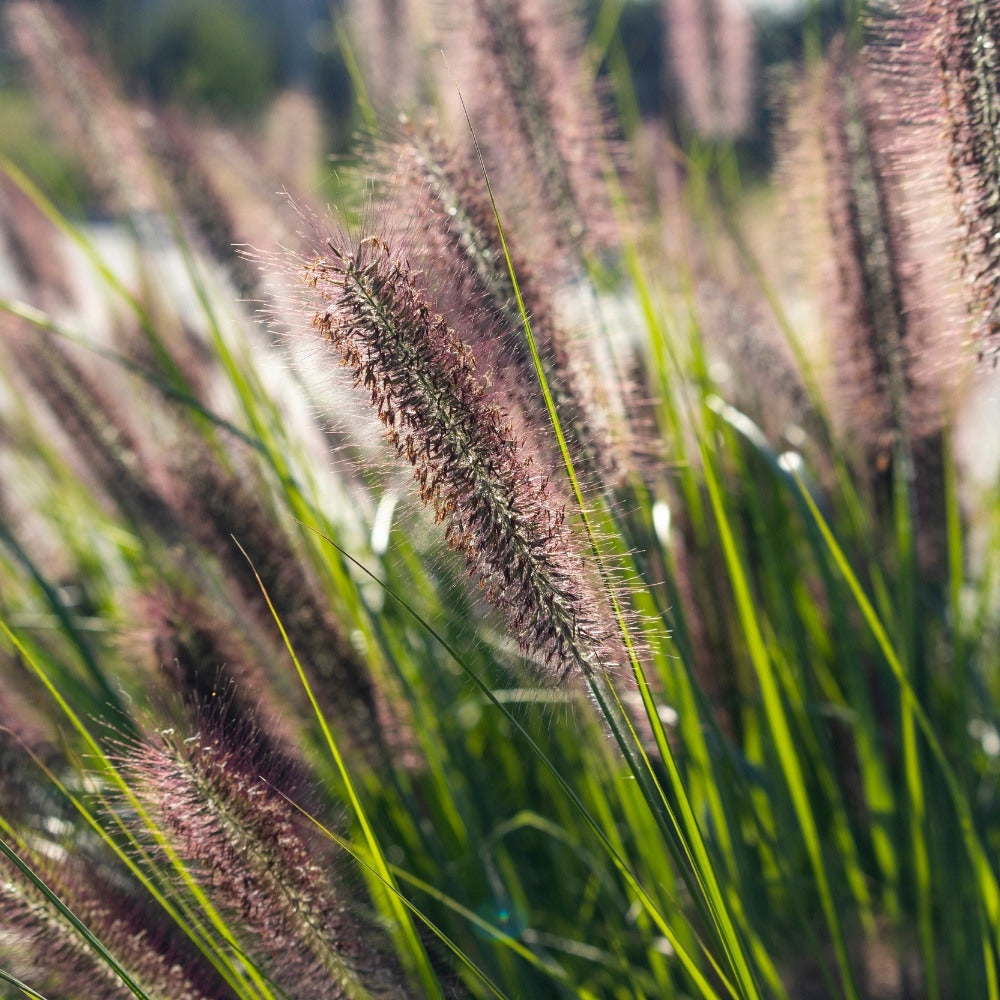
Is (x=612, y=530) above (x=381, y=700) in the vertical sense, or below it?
above

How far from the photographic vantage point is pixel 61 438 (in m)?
2.67

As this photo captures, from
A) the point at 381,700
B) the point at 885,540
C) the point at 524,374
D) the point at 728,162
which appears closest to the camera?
the point at 524,374

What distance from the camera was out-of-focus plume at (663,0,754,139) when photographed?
126 inches

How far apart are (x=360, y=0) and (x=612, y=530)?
2544 mm

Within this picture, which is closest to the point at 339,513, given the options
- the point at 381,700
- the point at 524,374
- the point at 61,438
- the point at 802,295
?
the point at 381,700

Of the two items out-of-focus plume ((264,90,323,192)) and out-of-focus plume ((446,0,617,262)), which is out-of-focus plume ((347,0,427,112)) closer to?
out-of-focus plume ((264,90,323,192))

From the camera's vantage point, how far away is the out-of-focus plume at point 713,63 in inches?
126

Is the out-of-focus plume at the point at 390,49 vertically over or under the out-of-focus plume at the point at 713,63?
over

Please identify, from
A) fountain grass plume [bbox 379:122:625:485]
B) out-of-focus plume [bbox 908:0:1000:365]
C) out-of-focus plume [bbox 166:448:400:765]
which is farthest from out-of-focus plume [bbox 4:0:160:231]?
out-of-focus plume [bbox 908:0:1000:365]

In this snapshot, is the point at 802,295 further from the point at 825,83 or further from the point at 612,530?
the point at 612,530

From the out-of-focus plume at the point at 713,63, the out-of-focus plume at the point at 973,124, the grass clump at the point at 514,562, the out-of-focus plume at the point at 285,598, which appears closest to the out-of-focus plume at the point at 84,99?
the grass clump at the point at 514,562

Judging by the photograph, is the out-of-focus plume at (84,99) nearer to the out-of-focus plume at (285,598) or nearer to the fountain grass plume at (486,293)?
the out-of-focus plume at (285,598)

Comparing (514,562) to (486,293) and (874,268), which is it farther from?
(874,268)

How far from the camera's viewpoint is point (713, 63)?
3221 millimetres
